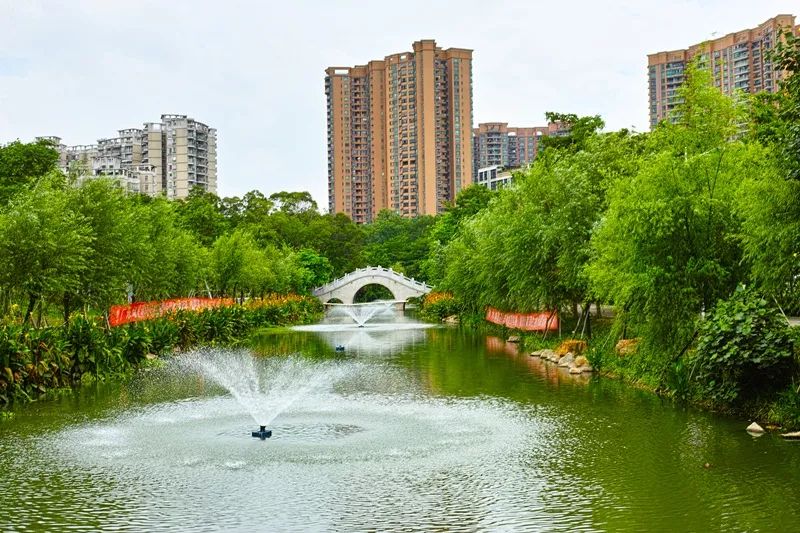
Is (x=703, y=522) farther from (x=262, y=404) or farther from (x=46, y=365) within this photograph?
(x=46, y=365)

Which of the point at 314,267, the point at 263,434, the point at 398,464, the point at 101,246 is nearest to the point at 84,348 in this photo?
the point at 101,246

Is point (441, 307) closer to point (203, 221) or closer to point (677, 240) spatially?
point (203, 221)

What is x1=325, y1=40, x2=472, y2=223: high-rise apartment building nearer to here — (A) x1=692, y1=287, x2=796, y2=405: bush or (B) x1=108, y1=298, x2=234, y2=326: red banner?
(B) x1=108, y1=298, x2=234, y2=326: red banner

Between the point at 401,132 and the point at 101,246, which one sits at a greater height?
the point at 401,132

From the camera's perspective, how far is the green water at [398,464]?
30.9 ft

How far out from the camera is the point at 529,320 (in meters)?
34.4

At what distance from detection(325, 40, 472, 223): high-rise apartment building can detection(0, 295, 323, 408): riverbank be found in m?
78.5

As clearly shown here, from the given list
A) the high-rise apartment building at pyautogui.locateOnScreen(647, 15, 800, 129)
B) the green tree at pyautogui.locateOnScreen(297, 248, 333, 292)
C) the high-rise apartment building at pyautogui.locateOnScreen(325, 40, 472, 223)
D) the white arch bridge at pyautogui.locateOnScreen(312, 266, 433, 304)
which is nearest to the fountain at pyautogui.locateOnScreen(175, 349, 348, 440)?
the white arch bridge at pyautogui.locateOnScreen(312, 266, 433, 304)

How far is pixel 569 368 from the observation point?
2266 cm

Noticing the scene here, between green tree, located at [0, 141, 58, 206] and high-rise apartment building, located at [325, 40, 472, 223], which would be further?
high-rise apartment building, located at [325, 40, 472, 223]

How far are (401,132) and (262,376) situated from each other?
91.8 m

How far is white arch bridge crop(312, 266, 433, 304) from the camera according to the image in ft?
234

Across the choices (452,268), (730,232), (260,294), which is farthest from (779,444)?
(260,294)

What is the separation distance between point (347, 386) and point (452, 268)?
82.9 ft
